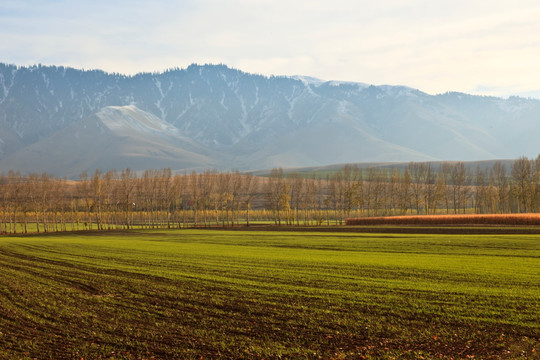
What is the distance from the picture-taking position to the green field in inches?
663

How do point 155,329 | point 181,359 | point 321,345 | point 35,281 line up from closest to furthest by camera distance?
1. point 181,359
2. point 321,345
3. point 155,329
4. point 35,281

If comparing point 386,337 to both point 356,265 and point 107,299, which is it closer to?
point 107,299

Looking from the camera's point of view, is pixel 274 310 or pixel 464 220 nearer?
pixel 274 310

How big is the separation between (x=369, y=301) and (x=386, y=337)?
532 cm

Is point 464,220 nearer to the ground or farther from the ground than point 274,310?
nearer to the ground

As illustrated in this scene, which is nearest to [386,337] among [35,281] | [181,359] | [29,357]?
[181,359]

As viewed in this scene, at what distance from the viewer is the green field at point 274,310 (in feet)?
55.2

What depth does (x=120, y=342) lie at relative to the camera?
1761 centimetres

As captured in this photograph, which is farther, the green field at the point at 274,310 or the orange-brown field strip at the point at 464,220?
the orange-brown field strip at the point at 464,220

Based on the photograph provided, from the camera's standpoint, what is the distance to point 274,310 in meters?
21.7

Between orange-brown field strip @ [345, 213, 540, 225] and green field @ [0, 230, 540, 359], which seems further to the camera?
orange-brown field strip @ [345, 213, 540, 225]

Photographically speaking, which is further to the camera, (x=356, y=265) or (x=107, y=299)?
(x=356, y=265)

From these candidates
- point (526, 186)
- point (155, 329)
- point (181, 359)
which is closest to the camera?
point (181, 359)

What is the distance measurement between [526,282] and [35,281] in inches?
1145
